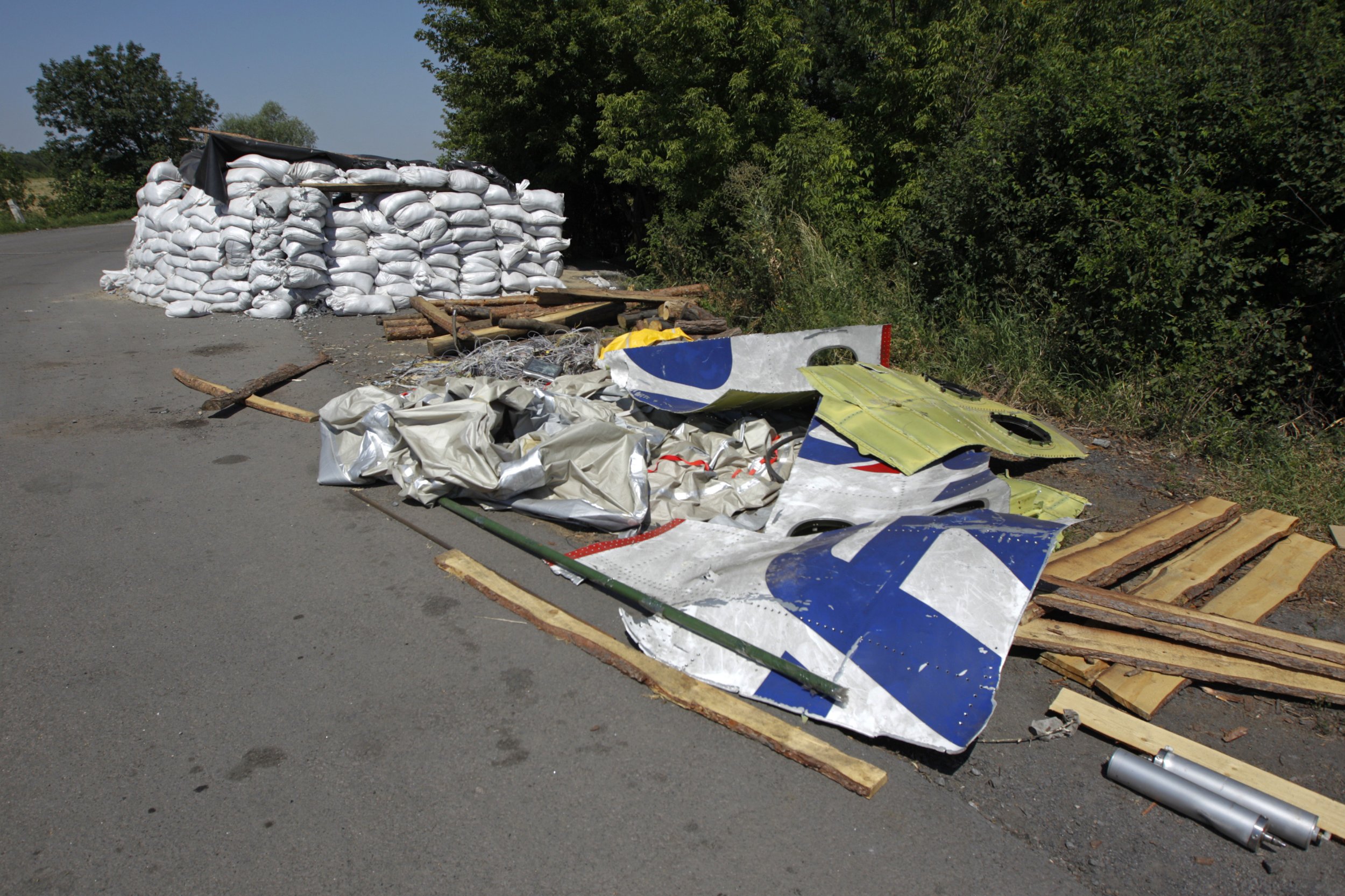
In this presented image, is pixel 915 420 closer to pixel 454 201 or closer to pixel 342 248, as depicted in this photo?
pixel 454 201

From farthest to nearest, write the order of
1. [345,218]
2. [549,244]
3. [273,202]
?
[549,244], [345,218], [273,202]

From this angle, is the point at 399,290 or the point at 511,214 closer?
the point at 399,290

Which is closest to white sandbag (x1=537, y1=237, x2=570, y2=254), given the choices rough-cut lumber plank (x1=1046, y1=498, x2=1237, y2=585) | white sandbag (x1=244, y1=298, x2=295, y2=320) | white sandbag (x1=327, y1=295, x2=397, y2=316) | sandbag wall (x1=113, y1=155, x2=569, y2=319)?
sandbag wall (x1=113, y1=155, x2=569, y2=319)

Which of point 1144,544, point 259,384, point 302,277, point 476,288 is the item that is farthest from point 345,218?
point 1144,544

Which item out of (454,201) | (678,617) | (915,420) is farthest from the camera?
(454,201)

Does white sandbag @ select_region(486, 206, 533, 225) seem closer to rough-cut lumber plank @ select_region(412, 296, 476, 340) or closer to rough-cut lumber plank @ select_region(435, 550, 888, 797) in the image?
rough-cut lumber plank @ select_region(412, 296, 476, 340)

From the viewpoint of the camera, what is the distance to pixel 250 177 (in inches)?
395

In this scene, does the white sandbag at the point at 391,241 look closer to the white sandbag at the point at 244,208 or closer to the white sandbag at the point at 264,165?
the white sandbag at the point at 264,165

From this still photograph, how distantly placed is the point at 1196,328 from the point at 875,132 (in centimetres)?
510

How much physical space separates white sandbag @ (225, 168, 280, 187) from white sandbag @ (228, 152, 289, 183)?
4 centimetres

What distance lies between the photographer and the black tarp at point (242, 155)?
10203 millimetres

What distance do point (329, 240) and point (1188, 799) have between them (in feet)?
36.6

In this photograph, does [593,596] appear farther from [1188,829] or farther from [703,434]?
[1188,829]

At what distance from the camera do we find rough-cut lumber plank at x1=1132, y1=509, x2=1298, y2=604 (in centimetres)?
357
